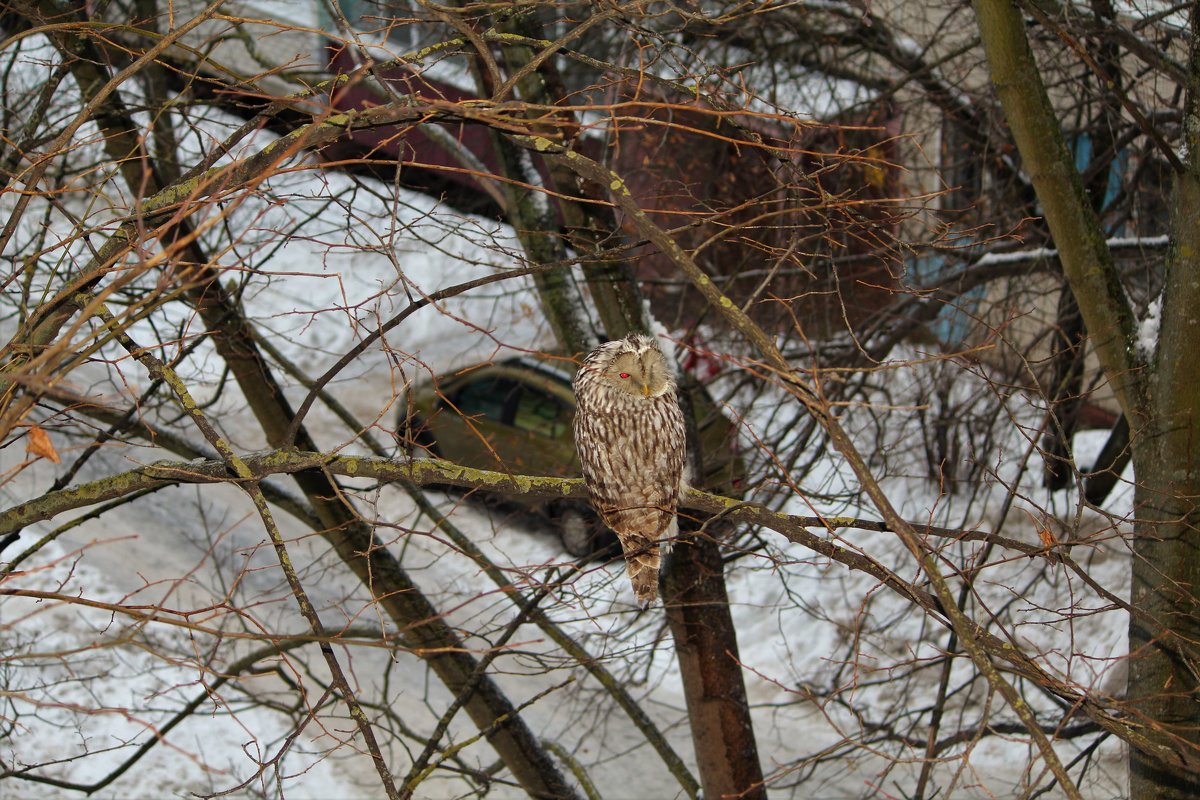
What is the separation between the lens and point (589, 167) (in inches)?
106

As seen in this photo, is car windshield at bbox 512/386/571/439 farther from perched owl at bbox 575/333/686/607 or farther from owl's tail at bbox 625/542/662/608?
perched owl at bbox 575/333/686/607

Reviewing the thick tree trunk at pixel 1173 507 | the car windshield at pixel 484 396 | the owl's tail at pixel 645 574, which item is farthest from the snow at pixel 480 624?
the thick tree trunk at pixel 1173 507

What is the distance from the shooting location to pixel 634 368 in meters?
3.84

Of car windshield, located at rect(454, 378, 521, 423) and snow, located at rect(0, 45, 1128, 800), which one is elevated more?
car windshield, located at rect(454, 378, 521, 423)

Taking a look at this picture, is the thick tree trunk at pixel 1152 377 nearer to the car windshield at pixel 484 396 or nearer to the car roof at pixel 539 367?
the car roof at pixel 539 367

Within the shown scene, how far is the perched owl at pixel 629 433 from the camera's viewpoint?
3.83m

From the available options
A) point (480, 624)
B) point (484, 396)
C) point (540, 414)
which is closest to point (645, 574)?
point (480, 624)

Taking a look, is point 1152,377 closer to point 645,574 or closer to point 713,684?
point 645,574

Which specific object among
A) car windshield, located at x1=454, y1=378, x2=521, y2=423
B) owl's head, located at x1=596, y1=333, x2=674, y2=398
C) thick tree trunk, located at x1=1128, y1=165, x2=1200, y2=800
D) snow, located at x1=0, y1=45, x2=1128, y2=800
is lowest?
thick tree trunk, located at x1=1128, y1=165, x2=1200, y2=800

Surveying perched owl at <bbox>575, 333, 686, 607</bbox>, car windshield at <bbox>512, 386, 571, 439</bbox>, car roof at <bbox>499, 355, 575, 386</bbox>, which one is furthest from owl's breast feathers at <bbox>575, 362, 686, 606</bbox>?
car windshield at <bbox>512, 386, 571, 439</bbox>

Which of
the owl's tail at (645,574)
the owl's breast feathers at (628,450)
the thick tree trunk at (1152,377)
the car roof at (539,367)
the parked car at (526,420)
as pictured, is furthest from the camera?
the car roof at (539,367)

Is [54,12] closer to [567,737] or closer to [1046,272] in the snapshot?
[1046,272]

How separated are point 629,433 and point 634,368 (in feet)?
0.75

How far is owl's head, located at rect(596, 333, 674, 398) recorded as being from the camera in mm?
3842
